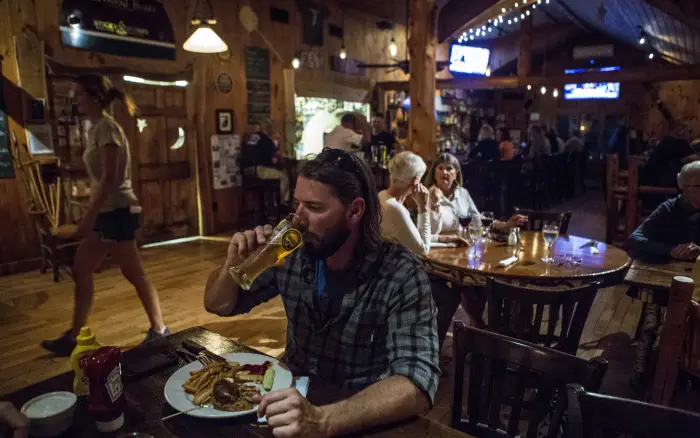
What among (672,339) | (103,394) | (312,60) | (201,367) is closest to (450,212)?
(672,339)

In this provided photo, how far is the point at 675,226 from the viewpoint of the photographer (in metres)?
3.06

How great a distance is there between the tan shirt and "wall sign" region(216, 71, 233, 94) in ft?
13.1

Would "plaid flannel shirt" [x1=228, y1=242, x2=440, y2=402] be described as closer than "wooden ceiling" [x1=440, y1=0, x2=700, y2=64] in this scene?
Yes

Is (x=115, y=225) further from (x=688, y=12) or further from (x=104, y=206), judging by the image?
(x=688, y=12)

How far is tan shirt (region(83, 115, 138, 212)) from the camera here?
2953 mm

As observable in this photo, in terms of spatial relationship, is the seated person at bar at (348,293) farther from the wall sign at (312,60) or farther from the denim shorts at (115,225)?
the wall sign at (312,60)

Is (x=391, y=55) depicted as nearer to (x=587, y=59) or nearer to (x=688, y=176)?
(x=587, y=59)

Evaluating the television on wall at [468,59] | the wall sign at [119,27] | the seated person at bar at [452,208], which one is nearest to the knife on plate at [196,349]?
the seated person at bar at [452,208]

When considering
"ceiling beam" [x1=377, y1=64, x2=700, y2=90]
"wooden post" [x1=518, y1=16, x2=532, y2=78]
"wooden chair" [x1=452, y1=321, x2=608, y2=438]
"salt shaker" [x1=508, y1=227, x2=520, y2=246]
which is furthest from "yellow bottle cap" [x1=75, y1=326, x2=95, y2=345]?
"wooden post" [x1=518, y1=16, x2=532, y2=78]

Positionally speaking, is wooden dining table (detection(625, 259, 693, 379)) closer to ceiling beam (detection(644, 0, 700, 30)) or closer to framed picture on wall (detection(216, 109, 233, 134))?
ceiling beam (detection(644, 0, 700, 30))

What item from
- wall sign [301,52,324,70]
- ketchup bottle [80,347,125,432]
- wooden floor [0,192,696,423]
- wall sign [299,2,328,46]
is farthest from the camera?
wall sign [301,52,324,70]

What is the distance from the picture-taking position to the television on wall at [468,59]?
1007 cm

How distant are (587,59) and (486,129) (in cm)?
756

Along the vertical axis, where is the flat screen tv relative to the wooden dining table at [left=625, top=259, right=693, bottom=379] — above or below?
above
